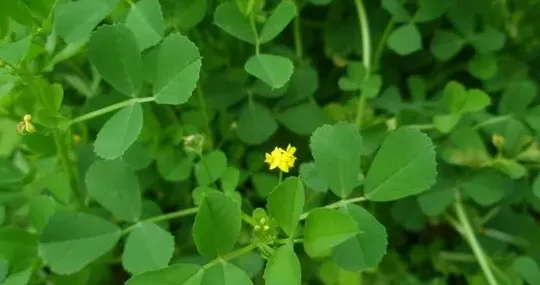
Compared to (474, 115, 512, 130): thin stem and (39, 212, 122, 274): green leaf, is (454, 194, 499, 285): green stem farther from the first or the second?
(39, 212, 122, 274): green leaf

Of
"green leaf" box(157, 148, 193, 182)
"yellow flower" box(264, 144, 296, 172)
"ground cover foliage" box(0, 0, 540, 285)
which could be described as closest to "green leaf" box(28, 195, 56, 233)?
"ground cover foliage" box(0, 0, 540, 285)

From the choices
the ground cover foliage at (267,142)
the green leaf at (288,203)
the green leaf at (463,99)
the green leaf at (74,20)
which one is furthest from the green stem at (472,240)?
the green leaf at (74,20)

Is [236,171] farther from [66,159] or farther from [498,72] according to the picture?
[498,72]

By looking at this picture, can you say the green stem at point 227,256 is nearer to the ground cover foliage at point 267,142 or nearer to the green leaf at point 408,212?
the ground cover foliage at point 267,142

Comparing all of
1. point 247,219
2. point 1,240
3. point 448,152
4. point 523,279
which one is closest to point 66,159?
point 1,240

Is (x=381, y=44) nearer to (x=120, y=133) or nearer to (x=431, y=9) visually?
(x=431, y=9)
